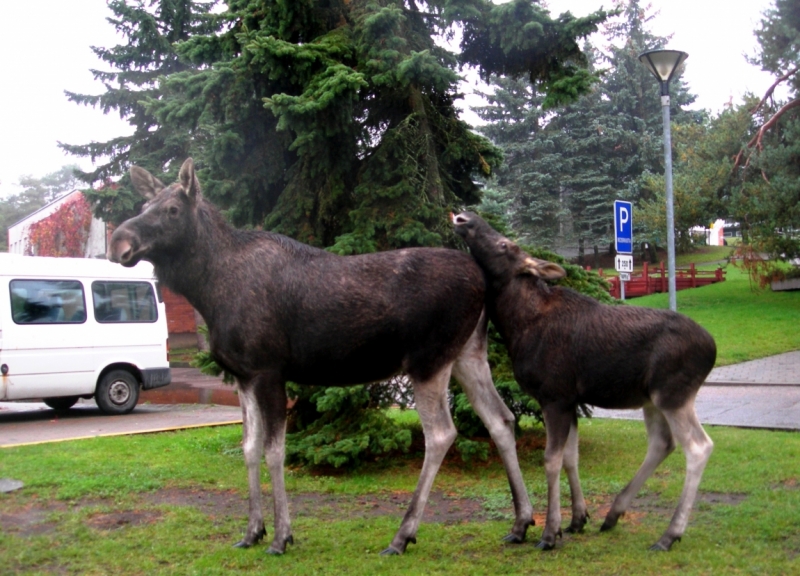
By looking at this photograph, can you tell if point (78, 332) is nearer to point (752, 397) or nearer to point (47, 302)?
point (47, 302)

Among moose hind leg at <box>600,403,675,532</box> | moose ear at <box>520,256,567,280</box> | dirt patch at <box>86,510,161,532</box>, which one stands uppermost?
moose ear at <box>520,256,567,280</box>

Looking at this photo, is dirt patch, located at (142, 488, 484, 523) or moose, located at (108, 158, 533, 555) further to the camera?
dirt patch, located at (142, 488, 484, 523)

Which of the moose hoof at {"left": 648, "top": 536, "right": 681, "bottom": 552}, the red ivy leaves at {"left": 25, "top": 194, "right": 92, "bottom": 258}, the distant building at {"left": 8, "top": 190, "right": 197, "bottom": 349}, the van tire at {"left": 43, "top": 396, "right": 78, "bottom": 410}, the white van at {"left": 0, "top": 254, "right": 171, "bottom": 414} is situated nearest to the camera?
the moose hoof at {"left": 648, "top": 536, "right": 681, "bottom": 552}

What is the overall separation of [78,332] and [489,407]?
38.4 feet

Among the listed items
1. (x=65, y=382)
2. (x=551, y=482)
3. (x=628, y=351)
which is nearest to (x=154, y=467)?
(x=551, y=482)

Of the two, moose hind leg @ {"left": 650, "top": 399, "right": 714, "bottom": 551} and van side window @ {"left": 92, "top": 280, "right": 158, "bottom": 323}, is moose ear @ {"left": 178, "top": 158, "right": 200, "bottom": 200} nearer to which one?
moose hind leg @ {"left": 650, "top": 399, "right": 714, "bottom": 551}

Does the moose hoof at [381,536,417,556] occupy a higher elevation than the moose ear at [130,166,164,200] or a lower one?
lower

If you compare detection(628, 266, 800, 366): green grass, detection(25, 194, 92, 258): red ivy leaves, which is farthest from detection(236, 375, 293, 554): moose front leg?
detection(25, 194, 92, 258): red ivy leaves

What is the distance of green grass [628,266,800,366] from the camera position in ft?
71.1

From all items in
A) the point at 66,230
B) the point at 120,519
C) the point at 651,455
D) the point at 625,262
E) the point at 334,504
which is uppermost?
the point at 66,230

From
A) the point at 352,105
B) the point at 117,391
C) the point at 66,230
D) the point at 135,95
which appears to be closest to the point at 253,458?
the point at 352,105

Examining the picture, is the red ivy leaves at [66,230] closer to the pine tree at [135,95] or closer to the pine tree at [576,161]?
the pine tree at [135,95]

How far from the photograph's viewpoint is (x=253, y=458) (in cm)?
571

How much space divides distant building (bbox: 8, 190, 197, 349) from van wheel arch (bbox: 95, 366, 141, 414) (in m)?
3.66
